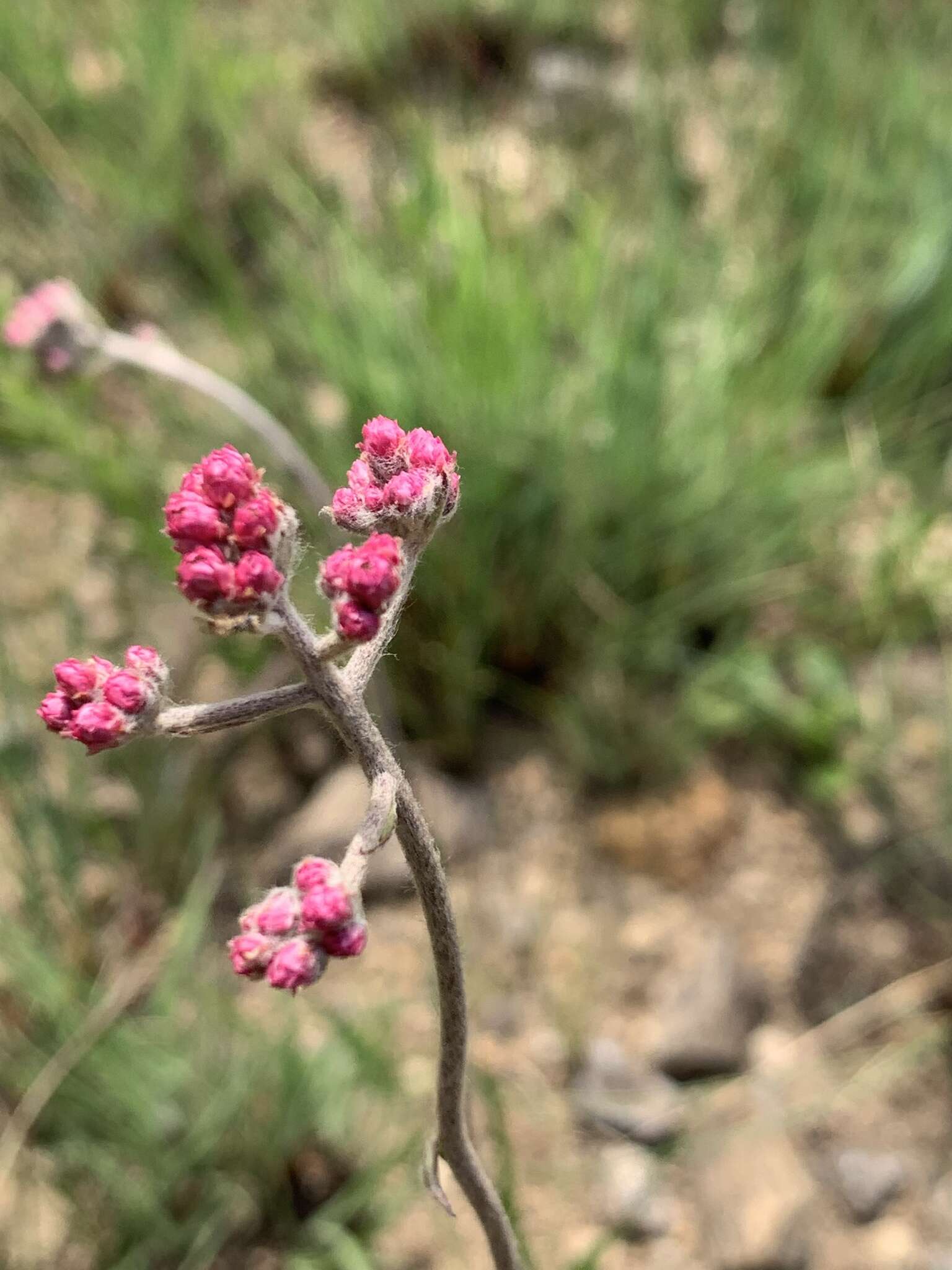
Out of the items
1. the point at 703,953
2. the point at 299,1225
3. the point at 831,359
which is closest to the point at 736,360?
the point at 831,359

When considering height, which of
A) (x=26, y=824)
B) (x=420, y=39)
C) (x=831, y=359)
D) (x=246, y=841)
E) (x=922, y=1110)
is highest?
(x=420, y=39)

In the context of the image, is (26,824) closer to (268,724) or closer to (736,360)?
(268,724)

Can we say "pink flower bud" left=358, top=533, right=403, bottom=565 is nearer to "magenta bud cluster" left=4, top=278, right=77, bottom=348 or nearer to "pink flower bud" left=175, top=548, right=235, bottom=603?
"pink flower bud" left=175, top=548, right=235, bottom=603

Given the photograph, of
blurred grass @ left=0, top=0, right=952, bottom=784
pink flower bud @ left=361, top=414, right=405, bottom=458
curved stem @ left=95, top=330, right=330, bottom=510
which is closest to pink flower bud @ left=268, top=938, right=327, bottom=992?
pink flower bud @ left=361, top=414, right=405, bottom=458

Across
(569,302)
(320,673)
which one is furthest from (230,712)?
(569,302)

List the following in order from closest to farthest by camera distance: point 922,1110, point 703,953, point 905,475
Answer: point 922,1110 → point 703,953 → point 905,475

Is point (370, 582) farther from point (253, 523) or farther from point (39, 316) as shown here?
point (39, 316)
